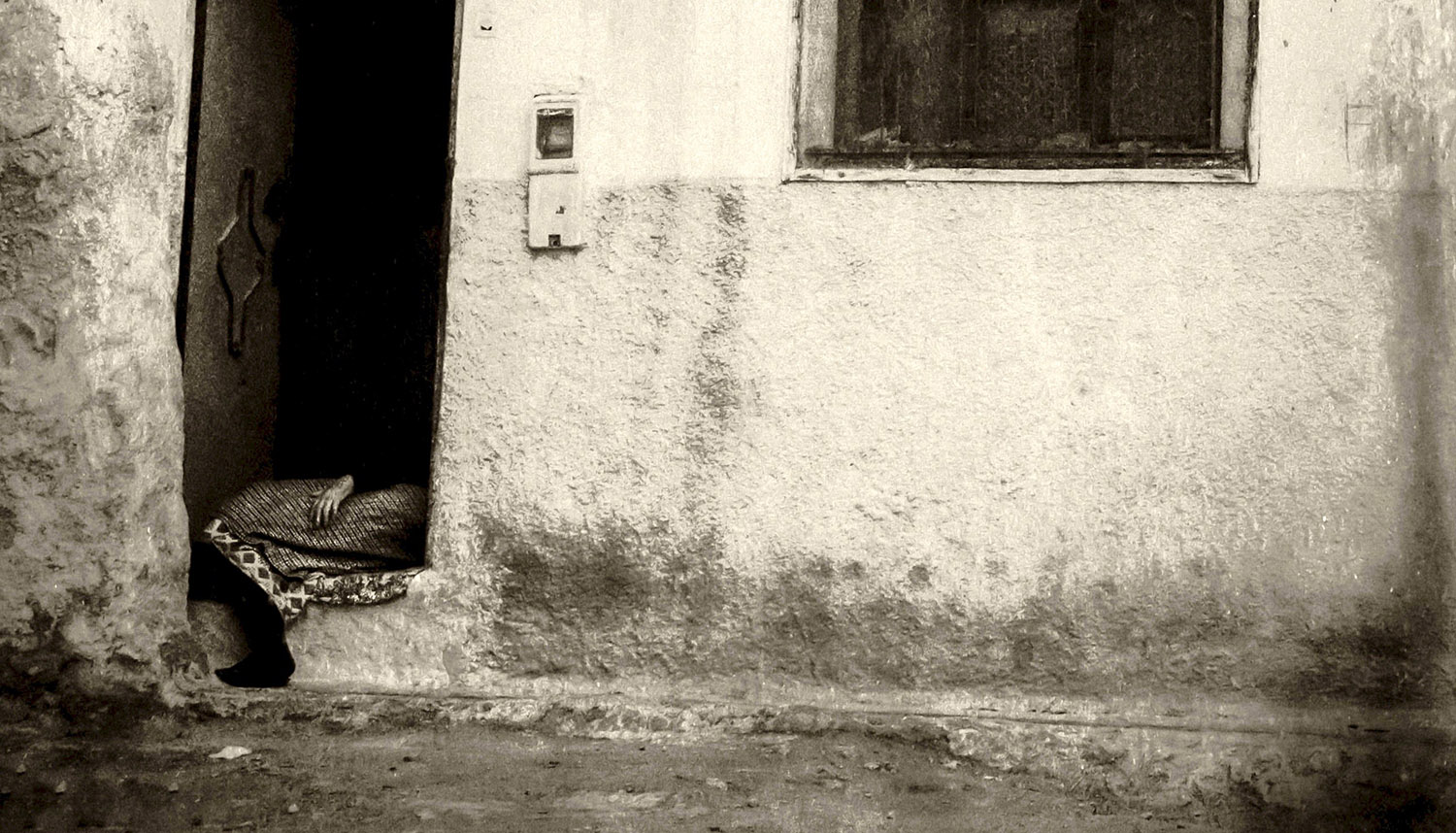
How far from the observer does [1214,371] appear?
12.3ft

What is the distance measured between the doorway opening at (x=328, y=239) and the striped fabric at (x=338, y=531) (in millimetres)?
817

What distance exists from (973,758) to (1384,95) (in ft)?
6.86

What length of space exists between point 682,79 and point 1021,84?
964 millimetres

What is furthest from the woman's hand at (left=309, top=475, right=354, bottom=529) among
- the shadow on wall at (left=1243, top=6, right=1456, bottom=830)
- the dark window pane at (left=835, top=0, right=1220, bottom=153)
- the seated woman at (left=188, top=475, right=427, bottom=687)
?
the shadow on wall at (left=1243, top=6, right=1456, bottom=830)

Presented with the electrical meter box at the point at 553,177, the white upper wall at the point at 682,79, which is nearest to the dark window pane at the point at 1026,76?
the white upper wall at the point at 682,79

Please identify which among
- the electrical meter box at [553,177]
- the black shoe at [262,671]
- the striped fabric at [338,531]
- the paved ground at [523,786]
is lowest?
the paved ground at [523,786]

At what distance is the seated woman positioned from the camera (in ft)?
13.5

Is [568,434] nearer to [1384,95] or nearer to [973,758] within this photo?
[973,758]

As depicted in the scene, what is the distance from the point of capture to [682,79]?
3994mm

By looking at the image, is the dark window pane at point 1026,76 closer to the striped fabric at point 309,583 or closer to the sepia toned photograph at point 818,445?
the sepia toned photograph at point 818,445

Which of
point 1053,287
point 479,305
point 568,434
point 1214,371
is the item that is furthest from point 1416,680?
point 479,305

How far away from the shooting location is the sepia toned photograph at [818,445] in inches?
144

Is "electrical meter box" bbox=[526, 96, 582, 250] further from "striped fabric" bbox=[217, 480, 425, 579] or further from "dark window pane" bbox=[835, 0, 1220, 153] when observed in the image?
"striped fabric" bbox=[217, 480, 425, 579]

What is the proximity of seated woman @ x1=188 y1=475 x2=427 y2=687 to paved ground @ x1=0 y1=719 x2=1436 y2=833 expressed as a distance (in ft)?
1.25
